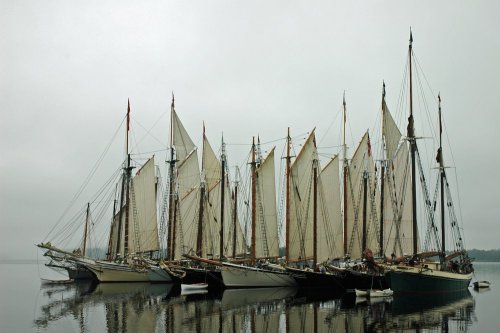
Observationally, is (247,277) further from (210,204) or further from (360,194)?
(360,194)

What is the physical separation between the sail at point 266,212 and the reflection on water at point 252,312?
26.4 ft

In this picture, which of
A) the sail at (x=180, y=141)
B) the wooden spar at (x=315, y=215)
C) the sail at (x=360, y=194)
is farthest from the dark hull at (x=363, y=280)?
the sail at (x=180, y=141)

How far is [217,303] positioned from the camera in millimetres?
44812

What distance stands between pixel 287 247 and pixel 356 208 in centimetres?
1190

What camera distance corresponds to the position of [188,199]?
7362cm

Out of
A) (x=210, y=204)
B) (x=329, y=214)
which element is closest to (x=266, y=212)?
(x=329, y=214)

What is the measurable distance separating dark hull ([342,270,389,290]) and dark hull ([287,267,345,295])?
87 centimetres

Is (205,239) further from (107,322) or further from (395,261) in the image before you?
(107,322)

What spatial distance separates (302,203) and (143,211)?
79.3ft

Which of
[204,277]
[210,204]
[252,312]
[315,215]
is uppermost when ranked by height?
[210,204]

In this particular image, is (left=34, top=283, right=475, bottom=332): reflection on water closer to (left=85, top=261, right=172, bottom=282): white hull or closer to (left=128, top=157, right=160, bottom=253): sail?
(left=85, top=261, right=172, bottom=282): white hull

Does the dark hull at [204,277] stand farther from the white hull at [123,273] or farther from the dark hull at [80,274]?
the dark hull at [80,274]

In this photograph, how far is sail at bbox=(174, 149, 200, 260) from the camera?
72.4 metres

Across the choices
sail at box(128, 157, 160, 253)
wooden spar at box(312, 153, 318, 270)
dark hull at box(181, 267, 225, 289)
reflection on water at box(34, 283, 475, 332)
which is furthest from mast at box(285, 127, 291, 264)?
sail at box(128, 157, 160, 253)
